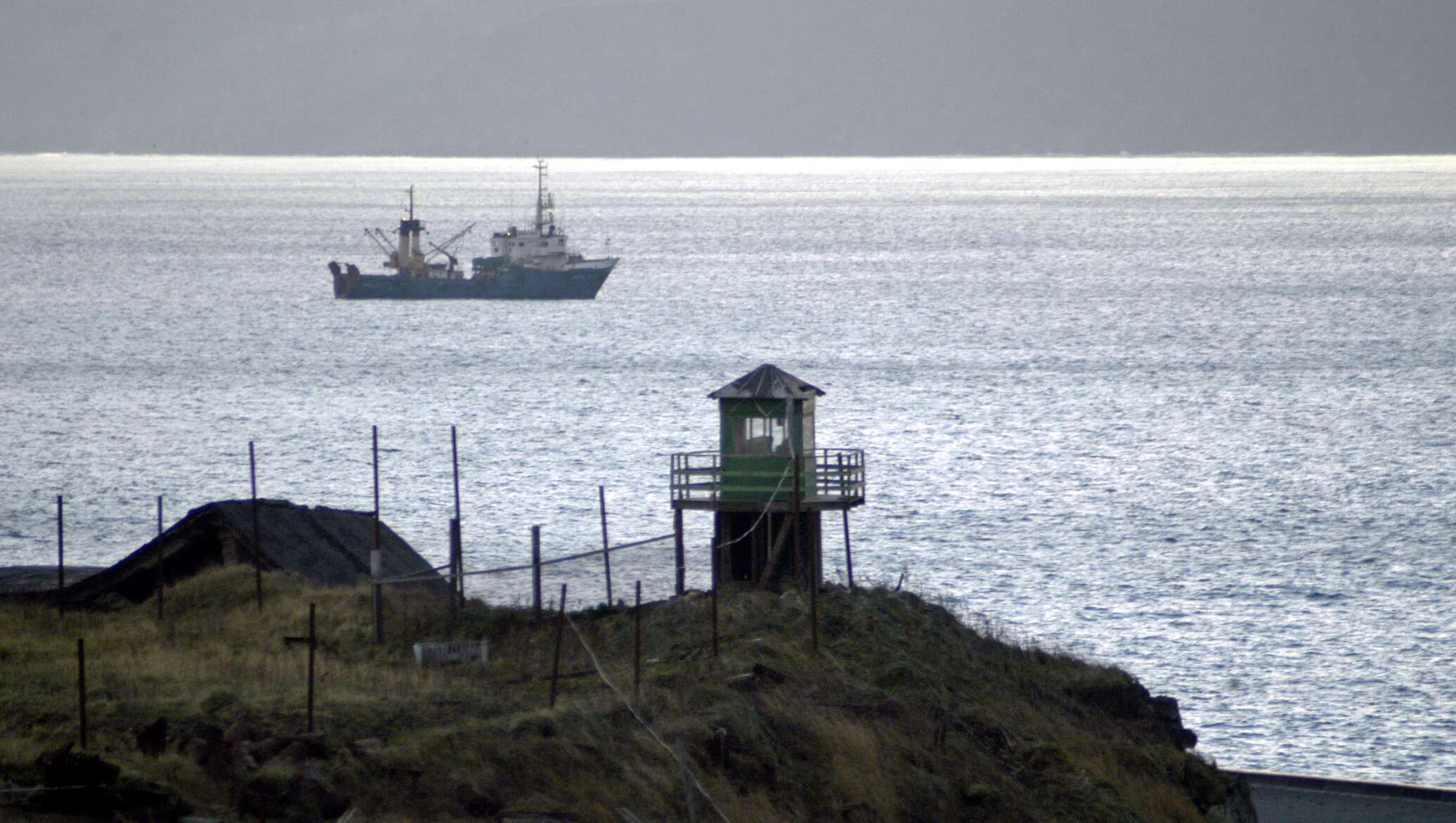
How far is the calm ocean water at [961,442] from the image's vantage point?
1582 inches

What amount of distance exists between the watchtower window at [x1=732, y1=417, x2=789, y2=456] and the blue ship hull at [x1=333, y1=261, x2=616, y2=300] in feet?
343

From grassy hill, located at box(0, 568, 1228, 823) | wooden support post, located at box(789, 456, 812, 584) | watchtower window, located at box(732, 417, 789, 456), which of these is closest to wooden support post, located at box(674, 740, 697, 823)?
grassy hill, located at box(0, 568, 1228, 823)

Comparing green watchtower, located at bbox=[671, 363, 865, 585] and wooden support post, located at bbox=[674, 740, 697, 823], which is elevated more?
green watchtower, located at bbox=[671, 363, 865, 585]

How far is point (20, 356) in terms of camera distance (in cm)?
9575

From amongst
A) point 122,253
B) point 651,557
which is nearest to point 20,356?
point 651,557

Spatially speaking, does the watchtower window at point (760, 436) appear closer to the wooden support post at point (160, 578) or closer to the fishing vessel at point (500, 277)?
the wooden support post at point (160, 578)

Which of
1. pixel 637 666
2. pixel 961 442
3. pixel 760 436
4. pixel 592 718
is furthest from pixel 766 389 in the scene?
pixel 961 442

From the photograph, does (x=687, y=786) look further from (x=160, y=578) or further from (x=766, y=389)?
(x=160, y=578)

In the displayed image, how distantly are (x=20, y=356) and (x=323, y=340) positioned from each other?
18.2 m

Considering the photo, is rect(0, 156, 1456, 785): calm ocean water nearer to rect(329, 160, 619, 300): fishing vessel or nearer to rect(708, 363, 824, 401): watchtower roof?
rect(329, 160, 619, 300): fishing vessel

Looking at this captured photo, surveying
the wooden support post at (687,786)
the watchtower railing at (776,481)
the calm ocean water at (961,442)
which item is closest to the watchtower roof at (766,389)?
the watchtower railing at (776,481)

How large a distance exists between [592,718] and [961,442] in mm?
49441

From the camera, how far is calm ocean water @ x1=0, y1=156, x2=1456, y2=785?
132 feet

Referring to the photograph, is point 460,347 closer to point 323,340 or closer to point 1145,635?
point 323,340
